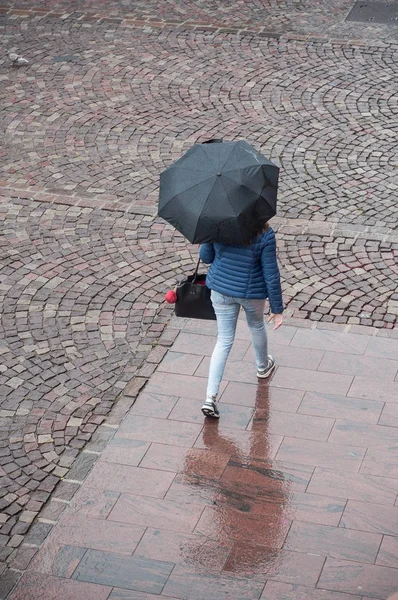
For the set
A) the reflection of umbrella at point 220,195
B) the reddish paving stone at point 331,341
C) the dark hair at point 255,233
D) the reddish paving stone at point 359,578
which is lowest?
the reddish paving stone at point 331,341

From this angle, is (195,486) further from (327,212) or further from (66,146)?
(66,146)

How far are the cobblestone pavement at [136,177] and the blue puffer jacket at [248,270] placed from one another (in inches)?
52.2

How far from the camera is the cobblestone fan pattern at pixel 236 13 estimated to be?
14102 millimetres

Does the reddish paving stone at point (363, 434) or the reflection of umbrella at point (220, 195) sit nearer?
the reflection of umbrella at point (220, 195)

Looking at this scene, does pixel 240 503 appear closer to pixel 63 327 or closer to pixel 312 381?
pixel 312 381

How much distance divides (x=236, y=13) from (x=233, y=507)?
10.4 m

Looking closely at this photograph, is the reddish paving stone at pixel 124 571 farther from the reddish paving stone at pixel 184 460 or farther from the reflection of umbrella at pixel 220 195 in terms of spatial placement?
Result: the reflection of umbrella at pixel 220 195

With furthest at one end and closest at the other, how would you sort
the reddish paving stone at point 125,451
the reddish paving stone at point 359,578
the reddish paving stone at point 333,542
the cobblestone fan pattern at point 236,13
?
1. the cobblestone fan pattern at point 236,13
2. the reddish paving stone at point 125,451
3. the reddish paving stone at point 333,542
4. the reddish paving stone at point 359,578

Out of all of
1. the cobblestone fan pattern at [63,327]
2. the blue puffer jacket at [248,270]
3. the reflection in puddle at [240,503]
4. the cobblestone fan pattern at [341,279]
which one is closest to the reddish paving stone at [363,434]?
the reflection in puddle at [240,503]

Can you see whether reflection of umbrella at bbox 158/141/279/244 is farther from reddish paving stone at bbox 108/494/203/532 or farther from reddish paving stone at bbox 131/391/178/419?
reddish paving stone at bbox 108/494/203/532

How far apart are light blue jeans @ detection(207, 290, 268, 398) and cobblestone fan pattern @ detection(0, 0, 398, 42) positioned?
814cm

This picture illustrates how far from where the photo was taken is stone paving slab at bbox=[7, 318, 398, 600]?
220 inches

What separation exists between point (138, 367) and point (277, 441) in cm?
142

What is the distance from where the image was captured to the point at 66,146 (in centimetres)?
1116
